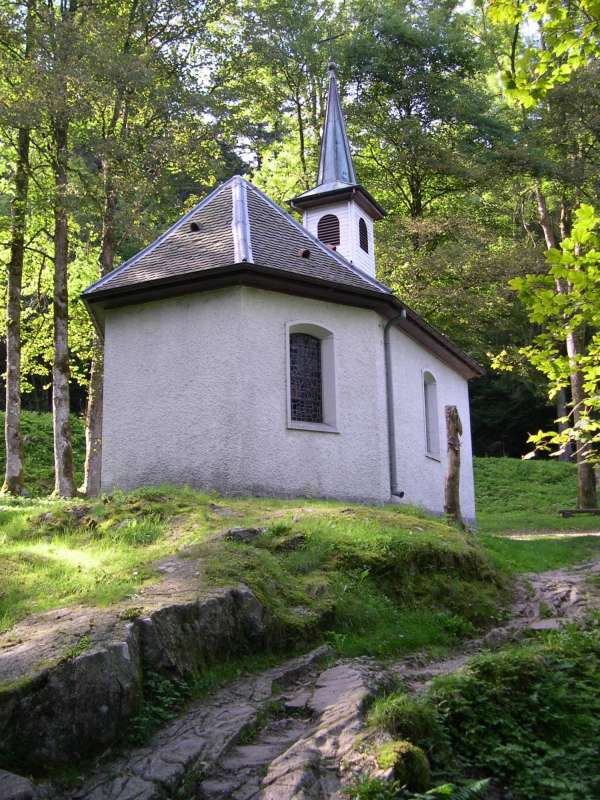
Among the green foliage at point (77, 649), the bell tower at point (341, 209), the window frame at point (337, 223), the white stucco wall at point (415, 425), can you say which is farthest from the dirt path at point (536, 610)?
the window frame at point (337, 223)

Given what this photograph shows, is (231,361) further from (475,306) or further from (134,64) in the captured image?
(475,306)

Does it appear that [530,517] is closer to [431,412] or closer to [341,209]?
[431,412]

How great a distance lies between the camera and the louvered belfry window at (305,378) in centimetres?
1369

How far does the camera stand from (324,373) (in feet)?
45.9

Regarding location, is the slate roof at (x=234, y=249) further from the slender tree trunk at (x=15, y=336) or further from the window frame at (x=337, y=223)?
the slender tree trunk at (x=15, y=336)

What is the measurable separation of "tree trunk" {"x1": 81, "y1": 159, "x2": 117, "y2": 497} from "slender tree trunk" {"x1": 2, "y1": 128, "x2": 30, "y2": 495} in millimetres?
1630

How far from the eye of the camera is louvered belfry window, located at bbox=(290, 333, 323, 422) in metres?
13.7

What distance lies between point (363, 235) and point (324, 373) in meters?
7.78

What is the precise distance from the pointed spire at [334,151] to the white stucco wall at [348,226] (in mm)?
857

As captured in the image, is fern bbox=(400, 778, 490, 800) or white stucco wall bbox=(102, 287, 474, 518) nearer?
fern bbox=(400, 778, 490, 800)

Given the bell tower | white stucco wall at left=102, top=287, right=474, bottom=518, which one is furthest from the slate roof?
the bell tower

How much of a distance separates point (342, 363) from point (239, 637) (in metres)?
8.05

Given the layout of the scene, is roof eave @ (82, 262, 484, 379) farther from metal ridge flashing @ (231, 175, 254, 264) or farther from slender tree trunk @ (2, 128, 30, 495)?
slender tree trunk @ (2, 128, 30, 495)

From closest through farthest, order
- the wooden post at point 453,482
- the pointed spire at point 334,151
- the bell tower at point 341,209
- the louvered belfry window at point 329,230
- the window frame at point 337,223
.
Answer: the wooden post at point 453,482
the bell tower at point 341,209
the window frame at point 337,223
the louvered belfry window at point 329,230
the pointed spire at point 334,151
